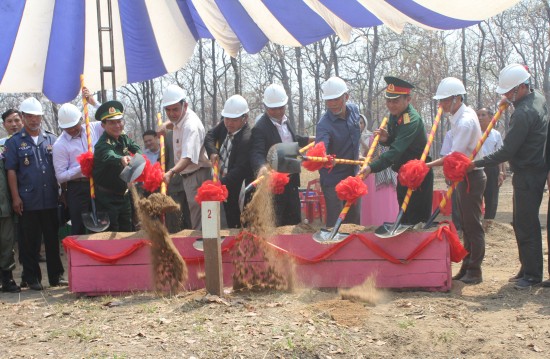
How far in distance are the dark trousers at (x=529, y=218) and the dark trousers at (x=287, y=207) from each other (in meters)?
1.87

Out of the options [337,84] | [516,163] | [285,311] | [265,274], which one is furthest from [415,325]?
[337,84]

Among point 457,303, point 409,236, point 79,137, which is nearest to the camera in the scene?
point 457,303

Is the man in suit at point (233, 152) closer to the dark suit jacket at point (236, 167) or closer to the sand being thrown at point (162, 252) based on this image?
the dark suit jacket at point (236, 167)

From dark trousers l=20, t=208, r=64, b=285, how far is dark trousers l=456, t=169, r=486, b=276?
358 centimetres

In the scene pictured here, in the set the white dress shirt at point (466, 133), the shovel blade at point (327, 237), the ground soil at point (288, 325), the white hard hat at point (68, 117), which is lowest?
the ground soil at point (288, 325)

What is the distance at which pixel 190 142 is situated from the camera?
5426mm

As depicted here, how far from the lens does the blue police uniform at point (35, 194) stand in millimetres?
5582

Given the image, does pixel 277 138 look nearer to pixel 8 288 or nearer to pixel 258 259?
pixel 258 259

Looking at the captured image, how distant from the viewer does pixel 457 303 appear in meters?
4.45

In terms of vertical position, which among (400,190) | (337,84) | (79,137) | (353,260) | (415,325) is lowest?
(415,325)

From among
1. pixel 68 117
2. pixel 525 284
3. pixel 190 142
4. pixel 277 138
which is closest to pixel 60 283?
pixel 68 117

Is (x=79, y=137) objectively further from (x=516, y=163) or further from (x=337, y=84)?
(x=516, y=163)

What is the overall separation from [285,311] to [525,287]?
2.02m

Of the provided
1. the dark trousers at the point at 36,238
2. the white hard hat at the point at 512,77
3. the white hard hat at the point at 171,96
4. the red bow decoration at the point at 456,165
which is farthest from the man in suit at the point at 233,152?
the white hard hat at the point at 512,77
